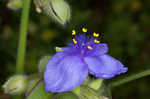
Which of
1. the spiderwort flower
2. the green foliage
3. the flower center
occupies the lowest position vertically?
the green foliage

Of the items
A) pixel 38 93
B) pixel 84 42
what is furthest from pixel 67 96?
pixel 84 42

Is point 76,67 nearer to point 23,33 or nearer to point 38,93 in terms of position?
point 38,93

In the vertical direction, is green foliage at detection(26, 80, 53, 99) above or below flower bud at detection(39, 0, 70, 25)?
below

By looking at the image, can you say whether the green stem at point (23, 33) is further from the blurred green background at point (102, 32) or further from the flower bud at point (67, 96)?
the blurred green background at point (102, 32)

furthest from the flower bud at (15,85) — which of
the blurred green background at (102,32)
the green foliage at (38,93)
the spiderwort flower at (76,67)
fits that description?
the blurred green background at (102,32)

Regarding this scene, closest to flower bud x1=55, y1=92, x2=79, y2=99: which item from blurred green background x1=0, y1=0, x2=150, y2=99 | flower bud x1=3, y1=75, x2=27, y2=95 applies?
flower bud x1=3, y1=75, x2=27, y2=95

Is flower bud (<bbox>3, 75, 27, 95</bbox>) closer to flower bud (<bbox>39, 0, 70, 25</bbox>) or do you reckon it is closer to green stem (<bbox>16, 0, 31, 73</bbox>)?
green stem (<bbox>16, 0, 31, 73</bbox>)
